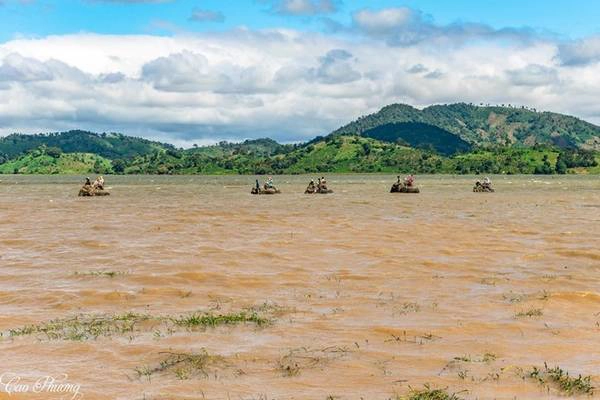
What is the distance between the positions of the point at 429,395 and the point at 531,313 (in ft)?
22.4

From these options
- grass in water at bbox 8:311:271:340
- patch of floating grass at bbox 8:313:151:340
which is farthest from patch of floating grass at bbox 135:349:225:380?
patch of floating grass at bbox 8:313:151:340

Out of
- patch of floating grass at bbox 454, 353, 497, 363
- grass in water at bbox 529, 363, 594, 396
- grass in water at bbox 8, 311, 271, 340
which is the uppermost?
grass in water at bbox 529, 363, 594, 396

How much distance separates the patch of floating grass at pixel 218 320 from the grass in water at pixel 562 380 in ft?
19.9

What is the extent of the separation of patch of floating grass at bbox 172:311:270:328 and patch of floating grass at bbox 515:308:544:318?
601 centimetres

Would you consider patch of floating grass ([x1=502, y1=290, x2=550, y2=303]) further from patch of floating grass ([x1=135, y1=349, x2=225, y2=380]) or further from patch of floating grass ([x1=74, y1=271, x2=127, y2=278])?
patch of floating grass ([x1=74, y1=271, x2=127, y2=278])

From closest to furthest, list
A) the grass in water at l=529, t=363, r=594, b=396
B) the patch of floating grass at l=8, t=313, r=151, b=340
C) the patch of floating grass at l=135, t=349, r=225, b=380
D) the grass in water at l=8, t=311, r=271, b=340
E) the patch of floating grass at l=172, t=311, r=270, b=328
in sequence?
the grass in water at l=529, t=363, r=594, b=396
the patch of floating grass at l=135, t=349, r=225, b=380
the patch of floating grass at l=8, t=313, r=151, b=340
the grass in water at l=8, t=311, r=271, b=340
the patch of floating grass at l=172, t=311, r=270, b=328

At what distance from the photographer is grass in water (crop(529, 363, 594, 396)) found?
9.53m

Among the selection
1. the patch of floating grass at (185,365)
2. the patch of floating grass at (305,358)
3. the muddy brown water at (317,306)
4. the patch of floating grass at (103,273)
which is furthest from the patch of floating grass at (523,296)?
the patch of floating grass at (103,273)

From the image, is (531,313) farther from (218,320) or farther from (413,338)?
(218,320)

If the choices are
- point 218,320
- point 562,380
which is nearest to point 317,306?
point 218,320

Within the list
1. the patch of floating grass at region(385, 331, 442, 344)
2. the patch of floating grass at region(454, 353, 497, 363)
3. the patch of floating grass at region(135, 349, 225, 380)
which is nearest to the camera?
the patch of floating grass at region(135, 349, 225, 380)

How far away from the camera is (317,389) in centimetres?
979

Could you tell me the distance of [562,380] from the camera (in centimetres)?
998

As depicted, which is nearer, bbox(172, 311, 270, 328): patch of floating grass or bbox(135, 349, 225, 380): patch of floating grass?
bbox(135, 349, 225, 380): patch of floating grass
